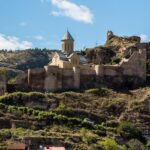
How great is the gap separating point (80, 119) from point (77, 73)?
20.7 feet

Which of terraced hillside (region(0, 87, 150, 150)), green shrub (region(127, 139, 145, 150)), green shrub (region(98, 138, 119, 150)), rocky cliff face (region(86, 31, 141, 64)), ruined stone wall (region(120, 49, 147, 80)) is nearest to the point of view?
green shrub (region(98, 138, 119, 150))

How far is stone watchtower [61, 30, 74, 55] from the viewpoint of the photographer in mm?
83525

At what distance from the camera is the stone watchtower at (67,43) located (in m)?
83.5

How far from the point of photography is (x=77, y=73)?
7081cm

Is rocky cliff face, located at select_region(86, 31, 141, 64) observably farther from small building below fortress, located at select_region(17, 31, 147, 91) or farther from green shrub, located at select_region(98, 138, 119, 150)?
green shrub, located at select_region(98, 138, 119, 150)

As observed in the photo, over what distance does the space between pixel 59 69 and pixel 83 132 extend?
9475 millimetres

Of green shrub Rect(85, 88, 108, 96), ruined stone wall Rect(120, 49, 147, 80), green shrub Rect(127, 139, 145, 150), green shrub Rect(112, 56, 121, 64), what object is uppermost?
green shrub Rect(112, 56, 121, 64)

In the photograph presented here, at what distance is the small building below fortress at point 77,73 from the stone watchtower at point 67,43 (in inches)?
262

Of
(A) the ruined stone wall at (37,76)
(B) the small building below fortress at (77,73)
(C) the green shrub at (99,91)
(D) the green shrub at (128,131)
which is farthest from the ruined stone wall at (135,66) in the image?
(D) the green shrub at (128,131)

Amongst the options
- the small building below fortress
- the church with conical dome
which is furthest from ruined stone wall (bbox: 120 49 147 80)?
the church with conical dome

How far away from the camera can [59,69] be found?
7088 cm

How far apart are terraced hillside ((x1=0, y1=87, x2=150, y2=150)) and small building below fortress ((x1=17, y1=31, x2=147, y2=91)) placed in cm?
149

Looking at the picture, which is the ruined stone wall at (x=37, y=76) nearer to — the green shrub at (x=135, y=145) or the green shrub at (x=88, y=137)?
the green shrub at (x=88, y=137)

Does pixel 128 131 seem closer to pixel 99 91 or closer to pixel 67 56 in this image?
pixel 99 91
